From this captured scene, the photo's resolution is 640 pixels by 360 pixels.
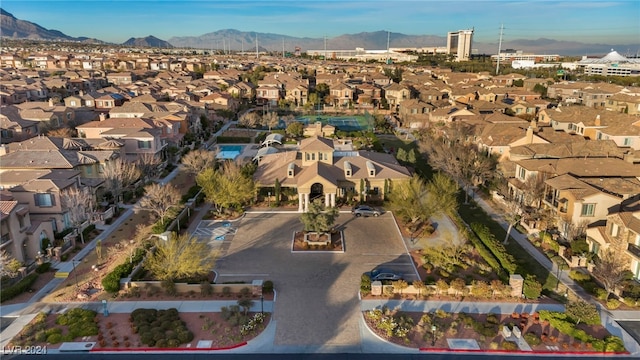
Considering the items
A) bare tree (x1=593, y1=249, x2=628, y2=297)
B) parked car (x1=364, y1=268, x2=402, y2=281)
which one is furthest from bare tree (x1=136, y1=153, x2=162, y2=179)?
bare tree (x1=593, y1=249, x2=628, y2=297)

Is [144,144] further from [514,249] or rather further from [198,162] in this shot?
[514,249]

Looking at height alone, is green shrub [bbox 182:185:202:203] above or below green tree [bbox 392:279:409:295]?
above

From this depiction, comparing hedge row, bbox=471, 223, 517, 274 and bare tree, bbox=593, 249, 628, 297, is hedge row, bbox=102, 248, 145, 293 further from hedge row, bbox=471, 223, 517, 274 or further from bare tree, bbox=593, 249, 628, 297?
bare tree, bbox=593, 249, 628, 297

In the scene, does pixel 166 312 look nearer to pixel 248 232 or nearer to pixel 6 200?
pixel 248 232

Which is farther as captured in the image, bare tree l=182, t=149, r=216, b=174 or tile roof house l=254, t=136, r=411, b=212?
bare tree l=182, t=149, r=216, b=174

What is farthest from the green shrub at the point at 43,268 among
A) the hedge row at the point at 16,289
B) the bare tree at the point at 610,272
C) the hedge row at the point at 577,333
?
the bare tree at the point at 610,272

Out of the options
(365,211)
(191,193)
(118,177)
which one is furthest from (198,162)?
(365,211)
